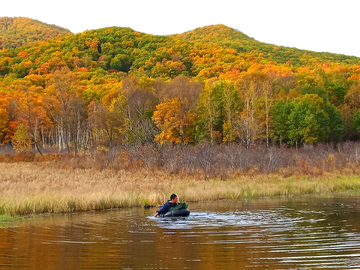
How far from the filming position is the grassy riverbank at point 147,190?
71.1ft

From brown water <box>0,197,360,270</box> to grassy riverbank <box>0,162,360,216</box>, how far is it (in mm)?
1355

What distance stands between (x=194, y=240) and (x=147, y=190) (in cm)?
1274

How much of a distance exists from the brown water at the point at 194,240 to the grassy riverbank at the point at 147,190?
1.36 metres

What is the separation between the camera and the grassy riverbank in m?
21.7

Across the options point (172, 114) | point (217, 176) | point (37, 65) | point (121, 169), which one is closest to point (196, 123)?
point (172, 114)

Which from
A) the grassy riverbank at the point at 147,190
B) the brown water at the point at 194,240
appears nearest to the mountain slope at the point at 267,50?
the grassy riverbank at the point at 147,190

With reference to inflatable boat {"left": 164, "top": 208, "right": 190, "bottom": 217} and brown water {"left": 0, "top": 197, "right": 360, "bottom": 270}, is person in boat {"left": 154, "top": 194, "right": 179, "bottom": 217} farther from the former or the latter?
brown water {"left": 0, "top": 197, "right": 360, "bottom": 270}

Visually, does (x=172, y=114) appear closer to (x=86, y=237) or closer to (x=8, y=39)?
(x=86, y=237)

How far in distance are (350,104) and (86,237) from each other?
2809 inches

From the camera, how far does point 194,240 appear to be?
47.5 ft

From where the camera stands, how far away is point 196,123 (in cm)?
6894

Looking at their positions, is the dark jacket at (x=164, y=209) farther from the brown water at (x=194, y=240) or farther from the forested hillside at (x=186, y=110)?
the forested hillside at (x=186, y=110)

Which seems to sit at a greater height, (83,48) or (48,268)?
(83,48)

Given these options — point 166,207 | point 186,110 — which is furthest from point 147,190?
point 186,110
